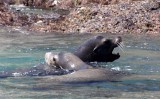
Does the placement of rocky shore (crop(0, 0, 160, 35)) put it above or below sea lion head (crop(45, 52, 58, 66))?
below

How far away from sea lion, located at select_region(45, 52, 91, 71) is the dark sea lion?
0.57 m

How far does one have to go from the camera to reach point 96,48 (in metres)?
9.84

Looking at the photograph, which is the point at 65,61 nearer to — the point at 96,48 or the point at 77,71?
the point at 77,71

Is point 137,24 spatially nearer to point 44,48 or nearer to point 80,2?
point 44,48

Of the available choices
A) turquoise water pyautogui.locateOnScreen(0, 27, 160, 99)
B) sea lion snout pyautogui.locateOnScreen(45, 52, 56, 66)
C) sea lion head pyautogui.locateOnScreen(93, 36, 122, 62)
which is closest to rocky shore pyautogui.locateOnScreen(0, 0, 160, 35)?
turquoise water pyautogui.locateOnScreen(0, 27, 160, 99)

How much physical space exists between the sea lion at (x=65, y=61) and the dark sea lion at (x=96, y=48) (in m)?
0.57

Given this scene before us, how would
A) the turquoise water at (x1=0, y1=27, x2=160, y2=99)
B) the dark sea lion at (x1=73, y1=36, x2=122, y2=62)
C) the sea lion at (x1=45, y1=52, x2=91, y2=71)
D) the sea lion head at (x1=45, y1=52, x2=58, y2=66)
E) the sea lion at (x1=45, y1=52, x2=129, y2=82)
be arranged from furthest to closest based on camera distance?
1. the dark sea lion at (x1=73, y1=36, x2=122, y2=62)
2. the sea lion head at (x1=45, y1=52, x2=58, y2=66)
3. the sea lion at (x1=45, y1=52, x2=91, y2=71)
4. the sea lion at (x1=45, y1=52, x2=129, y2=82)
5. the turquoise water at (x1=0, y1=27, x2=160, y2=99)

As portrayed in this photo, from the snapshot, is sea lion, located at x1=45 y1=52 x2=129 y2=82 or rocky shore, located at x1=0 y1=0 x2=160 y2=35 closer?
sea lion, located at x1=45 y1=52 x2=129 y2=82

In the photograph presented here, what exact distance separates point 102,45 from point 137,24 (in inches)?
329

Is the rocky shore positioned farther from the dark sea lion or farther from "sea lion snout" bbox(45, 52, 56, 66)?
"sea lion snout" bbox(45, 52, 56, 66)

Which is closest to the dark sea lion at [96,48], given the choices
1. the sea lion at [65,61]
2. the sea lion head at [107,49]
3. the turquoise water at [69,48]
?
the sea lion head at [107,49]

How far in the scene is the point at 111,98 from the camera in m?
6.70

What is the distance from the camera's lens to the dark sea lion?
977 cm

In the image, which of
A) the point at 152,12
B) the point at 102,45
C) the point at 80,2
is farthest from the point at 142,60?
the point at 80,2
